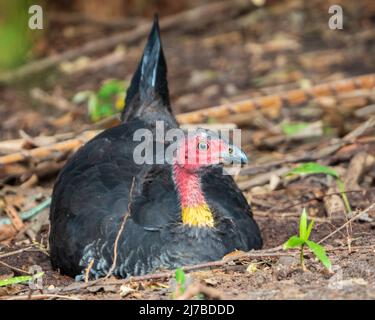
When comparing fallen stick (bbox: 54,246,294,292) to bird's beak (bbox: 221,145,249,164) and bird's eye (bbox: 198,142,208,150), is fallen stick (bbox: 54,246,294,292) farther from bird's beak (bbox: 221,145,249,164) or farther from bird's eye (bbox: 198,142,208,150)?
bird's eye (bbox: 198,142,208,150)

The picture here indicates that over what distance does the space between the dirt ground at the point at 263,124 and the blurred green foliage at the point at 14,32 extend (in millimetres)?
365

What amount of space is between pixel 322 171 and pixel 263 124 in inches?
95.9

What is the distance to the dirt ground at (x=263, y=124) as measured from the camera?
15.2 feet

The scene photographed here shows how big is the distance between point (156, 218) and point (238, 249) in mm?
571

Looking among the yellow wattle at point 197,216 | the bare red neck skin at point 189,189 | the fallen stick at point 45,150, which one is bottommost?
the yellow wattle at point 197,216

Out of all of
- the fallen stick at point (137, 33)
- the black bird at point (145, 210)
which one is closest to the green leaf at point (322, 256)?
the black bird at point (145, 210)

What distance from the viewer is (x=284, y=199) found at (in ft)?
22.5

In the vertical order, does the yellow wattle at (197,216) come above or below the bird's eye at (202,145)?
below

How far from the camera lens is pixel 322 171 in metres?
5.91

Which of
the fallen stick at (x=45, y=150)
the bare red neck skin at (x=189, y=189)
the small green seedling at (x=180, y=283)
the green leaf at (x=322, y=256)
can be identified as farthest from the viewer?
the fallen stick at (x=45, y=150)

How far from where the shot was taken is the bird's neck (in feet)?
17.2

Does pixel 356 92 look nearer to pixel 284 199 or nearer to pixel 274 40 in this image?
pixel 284 199

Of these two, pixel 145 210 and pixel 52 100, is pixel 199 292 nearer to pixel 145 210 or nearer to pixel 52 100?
pixel 145 210

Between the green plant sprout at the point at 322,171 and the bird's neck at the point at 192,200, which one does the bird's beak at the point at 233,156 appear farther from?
the green plant sprout at the point at 322,171
